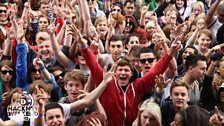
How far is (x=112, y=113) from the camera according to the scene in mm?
6141

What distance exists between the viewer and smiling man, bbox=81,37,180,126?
242 inches

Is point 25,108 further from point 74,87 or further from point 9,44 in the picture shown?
point 9,44

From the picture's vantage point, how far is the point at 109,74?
19.5 ft

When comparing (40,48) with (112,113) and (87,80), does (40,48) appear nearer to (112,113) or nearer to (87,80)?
(87,80)

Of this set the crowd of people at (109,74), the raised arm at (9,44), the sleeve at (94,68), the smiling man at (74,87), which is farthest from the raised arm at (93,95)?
the raised arm at (9,44)

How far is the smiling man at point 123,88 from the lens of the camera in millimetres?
6148

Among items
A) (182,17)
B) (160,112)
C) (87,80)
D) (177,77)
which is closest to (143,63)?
(177,77)

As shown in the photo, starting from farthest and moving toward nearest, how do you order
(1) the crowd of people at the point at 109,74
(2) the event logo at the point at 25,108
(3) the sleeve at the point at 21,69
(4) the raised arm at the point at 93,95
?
(3) the sleeve at the point at 21,69
(4) the raised arm at the point at 93,95
(1) the crowd of people at the point at 109,74
(2) the event logo at the point at 25,108

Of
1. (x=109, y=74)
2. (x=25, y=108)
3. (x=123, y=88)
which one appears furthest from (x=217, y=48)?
(x=25, y=108)

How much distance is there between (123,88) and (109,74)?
1.19ft

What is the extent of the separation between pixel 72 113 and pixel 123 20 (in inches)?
133

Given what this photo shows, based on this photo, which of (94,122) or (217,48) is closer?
(94,122)

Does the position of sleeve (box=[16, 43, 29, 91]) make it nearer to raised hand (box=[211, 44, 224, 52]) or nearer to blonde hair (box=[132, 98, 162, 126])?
blonde hair (box=[132, 98, 162, 126])

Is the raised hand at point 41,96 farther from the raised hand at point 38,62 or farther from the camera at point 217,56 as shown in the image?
the camera at point 217,56
